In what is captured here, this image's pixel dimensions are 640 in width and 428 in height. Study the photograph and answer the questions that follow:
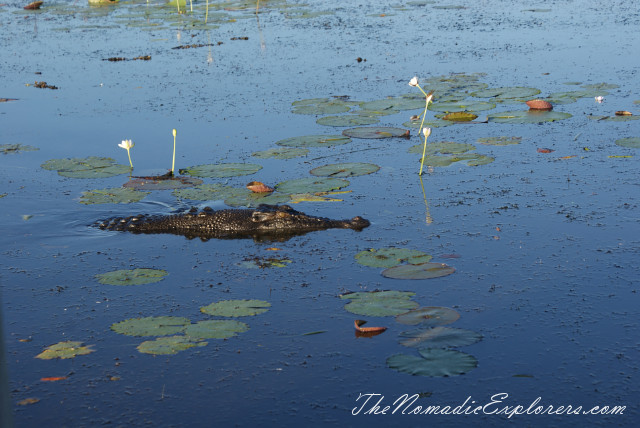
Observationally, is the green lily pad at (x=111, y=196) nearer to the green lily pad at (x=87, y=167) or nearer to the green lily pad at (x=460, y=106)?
the green lily pad at (x=87, y=167)

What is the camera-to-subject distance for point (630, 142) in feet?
24.1

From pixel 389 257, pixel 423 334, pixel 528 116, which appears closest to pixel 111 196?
pixel 389 257

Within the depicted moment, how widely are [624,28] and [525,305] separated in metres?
10.2

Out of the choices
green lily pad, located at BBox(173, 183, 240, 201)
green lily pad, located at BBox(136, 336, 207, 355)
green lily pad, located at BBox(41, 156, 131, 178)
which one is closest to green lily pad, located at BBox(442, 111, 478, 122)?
green lily pad, located at BBox(173, 183, 240, 201)

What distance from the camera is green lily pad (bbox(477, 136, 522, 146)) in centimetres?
754

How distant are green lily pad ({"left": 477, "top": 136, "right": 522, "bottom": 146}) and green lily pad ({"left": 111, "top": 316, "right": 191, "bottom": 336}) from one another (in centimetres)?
406

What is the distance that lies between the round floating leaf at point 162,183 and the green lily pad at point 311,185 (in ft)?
2.62

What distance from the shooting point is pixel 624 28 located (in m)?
13.3

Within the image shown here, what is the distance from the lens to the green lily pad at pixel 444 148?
737 cm

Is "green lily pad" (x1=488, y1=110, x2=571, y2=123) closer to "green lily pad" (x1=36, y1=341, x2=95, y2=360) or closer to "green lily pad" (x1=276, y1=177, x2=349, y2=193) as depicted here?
"green lily pad" (x1=276, y1=177, x2=349, y2=193)

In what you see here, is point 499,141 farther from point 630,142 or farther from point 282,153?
point 282,153

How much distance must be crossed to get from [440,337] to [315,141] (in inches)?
158

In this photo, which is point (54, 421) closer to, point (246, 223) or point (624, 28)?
point (246, 223)

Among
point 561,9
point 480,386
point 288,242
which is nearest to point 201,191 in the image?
point 288,242
